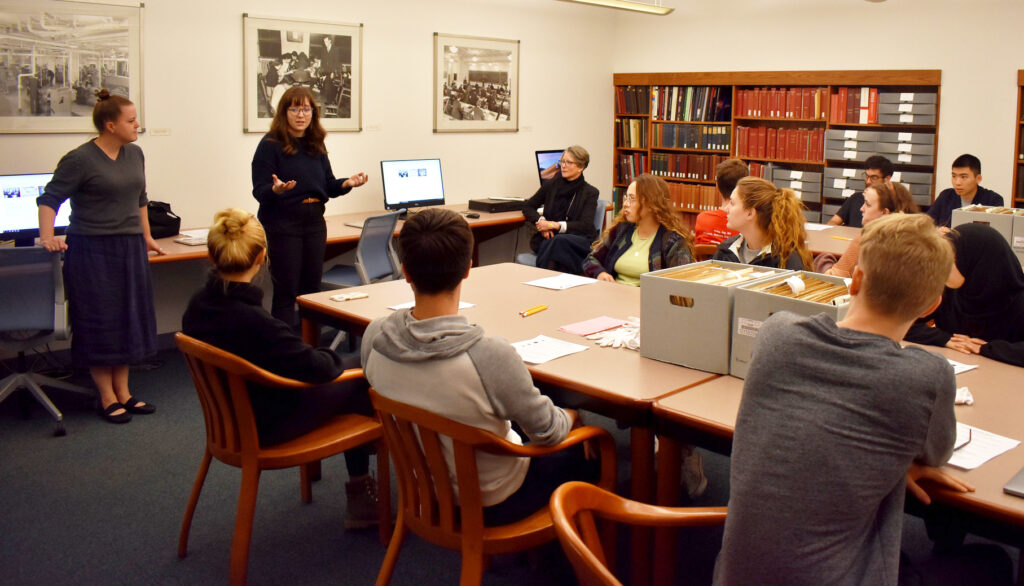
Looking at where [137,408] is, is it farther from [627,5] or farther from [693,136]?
[693,136]

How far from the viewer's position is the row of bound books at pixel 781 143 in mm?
6922

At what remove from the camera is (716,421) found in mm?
2047

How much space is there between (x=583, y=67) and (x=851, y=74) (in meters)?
→ 2.36

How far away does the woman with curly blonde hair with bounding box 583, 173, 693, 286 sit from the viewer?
4031mm

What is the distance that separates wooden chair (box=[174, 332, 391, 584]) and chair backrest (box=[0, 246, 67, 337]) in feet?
5.91

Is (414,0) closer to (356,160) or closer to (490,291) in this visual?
(356,160)

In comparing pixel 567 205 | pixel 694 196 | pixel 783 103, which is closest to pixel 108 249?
pixel 567 205

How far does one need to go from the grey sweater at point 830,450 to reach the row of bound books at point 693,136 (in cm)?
619

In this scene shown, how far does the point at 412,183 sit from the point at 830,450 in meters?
5.30

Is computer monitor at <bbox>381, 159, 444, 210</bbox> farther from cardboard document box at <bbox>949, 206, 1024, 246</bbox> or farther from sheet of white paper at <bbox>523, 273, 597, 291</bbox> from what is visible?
cardboard document box at <bbox>949, 206, 1024, 246</bbox>

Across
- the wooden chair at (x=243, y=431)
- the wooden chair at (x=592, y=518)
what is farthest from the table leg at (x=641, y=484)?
the wooden chair at (x=243, y=431)

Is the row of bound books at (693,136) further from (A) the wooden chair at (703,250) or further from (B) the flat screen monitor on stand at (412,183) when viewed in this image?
(A) the wooden chair at (703,250)

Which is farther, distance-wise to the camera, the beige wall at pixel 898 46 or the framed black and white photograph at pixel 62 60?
the beige wall at pixel 898 46

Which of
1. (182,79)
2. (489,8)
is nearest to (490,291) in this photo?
(182,79)
